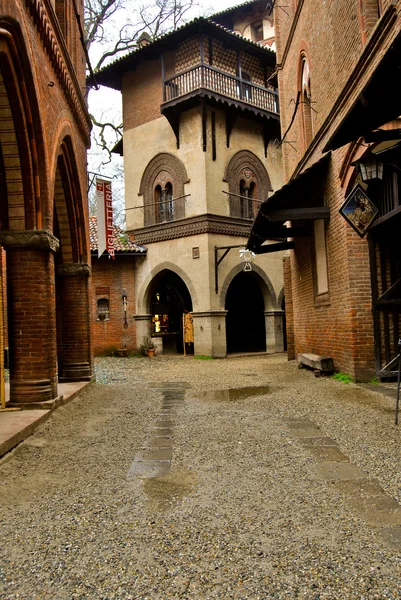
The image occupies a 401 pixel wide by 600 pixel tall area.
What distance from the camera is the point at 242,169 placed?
66.4 feet

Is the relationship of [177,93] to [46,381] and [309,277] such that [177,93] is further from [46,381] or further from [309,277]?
[46,381]

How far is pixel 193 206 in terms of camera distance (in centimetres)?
1898

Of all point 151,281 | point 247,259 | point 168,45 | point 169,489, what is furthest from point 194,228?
point 169,489

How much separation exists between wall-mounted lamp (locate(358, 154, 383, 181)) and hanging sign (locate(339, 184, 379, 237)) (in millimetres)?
805

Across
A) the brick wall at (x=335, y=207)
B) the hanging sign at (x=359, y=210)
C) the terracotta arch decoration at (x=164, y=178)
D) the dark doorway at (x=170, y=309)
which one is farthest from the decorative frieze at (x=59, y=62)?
the dark doorway at (x=170, y=309)

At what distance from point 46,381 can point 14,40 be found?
428cm

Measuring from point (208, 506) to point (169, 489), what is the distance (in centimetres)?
48

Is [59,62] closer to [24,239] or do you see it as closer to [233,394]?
[24,239]

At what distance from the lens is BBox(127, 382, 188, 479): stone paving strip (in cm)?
425

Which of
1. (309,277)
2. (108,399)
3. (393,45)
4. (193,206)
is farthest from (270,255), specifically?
(393,45)

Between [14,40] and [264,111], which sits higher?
[264,111]

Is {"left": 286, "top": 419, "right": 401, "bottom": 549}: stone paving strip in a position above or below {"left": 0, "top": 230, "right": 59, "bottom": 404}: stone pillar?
below

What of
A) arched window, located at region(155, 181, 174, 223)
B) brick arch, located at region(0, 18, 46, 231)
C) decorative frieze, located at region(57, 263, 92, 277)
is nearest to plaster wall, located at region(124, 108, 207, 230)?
arched window, located at region(155, 181, 174, 223)

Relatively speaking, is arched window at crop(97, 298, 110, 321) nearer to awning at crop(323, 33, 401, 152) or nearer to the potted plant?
the potted plant
